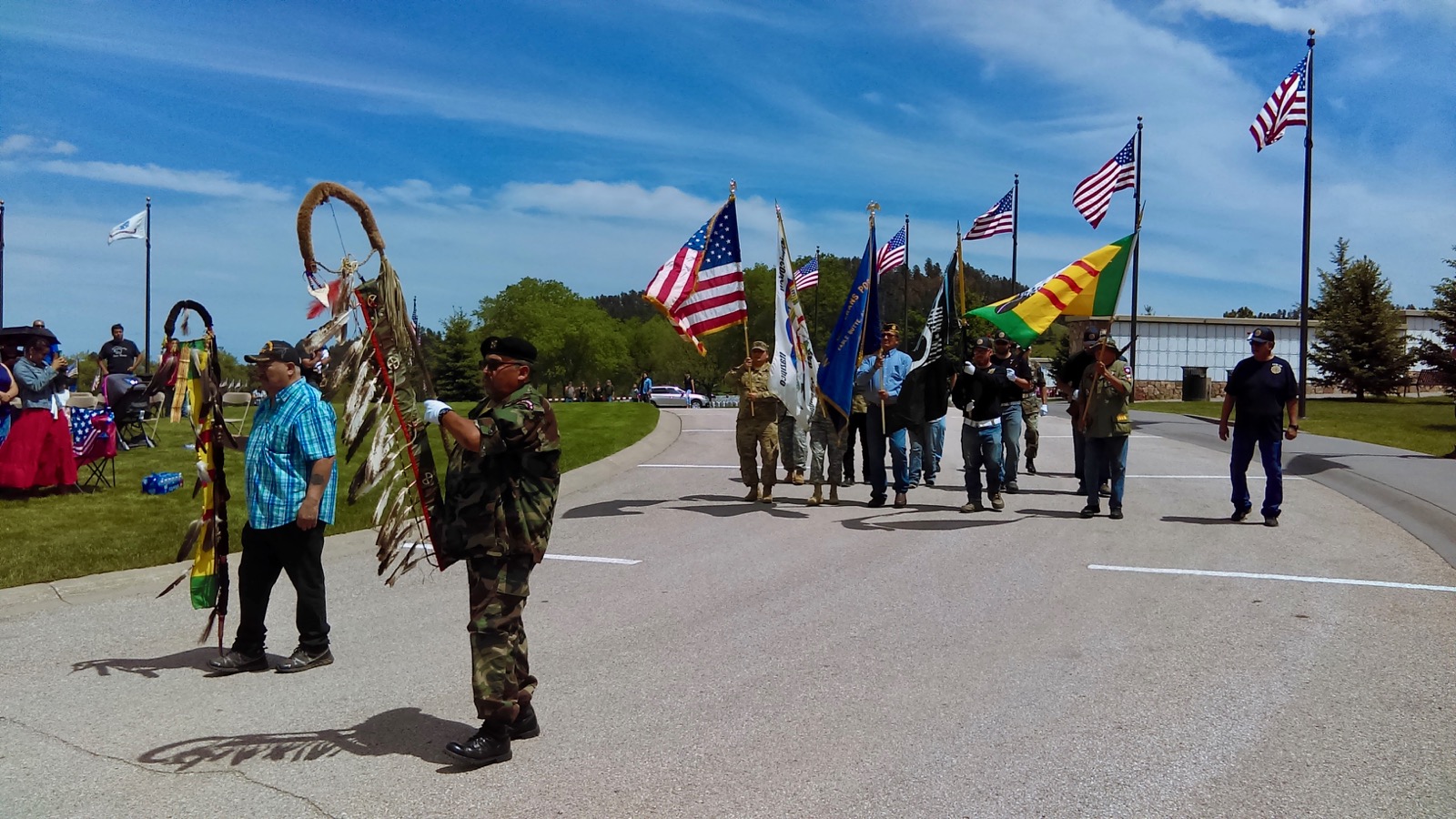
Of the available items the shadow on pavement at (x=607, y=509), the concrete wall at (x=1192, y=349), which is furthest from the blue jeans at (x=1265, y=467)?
the concrete wall at (x=1192, y=349)

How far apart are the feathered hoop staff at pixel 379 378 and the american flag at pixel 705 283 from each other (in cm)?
737

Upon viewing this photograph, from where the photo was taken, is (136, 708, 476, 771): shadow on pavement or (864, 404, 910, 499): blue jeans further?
(864, 404, 910, 499): blue jeans

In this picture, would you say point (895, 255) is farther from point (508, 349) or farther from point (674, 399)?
point (674, 399)

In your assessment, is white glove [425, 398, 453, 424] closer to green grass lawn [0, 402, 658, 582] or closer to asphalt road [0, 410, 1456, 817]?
green grass lawn [0, 402, 658, 582]

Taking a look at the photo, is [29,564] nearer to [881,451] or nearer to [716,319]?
[716,319]

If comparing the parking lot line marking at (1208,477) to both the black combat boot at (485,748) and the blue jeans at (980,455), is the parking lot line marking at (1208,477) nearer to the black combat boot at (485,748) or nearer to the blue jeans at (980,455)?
the blue jeans at (980,455)

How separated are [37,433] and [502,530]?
9681 millimetres

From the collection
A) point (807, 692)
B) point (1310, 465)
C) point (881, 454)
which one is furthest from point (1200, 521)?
point (807, 692)

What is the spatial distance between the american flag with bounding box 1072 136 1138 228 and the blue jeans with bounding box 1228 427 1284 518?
1032cm

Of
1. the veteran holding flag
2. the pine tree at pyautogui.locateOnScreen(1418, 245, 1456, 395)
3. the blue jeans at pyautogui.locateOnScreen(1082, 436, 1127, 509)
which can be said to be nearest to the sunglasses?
the veteran holding flag

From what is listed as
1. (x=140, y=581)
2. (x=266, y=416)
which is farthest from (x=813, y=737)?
(x=140, y=581)

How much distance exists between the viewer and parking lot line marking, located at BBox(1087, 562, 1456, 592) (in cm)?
779

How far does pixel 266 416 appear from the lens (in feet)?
19.4

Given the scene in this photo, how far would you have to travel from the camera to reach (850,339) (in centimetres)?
1212
